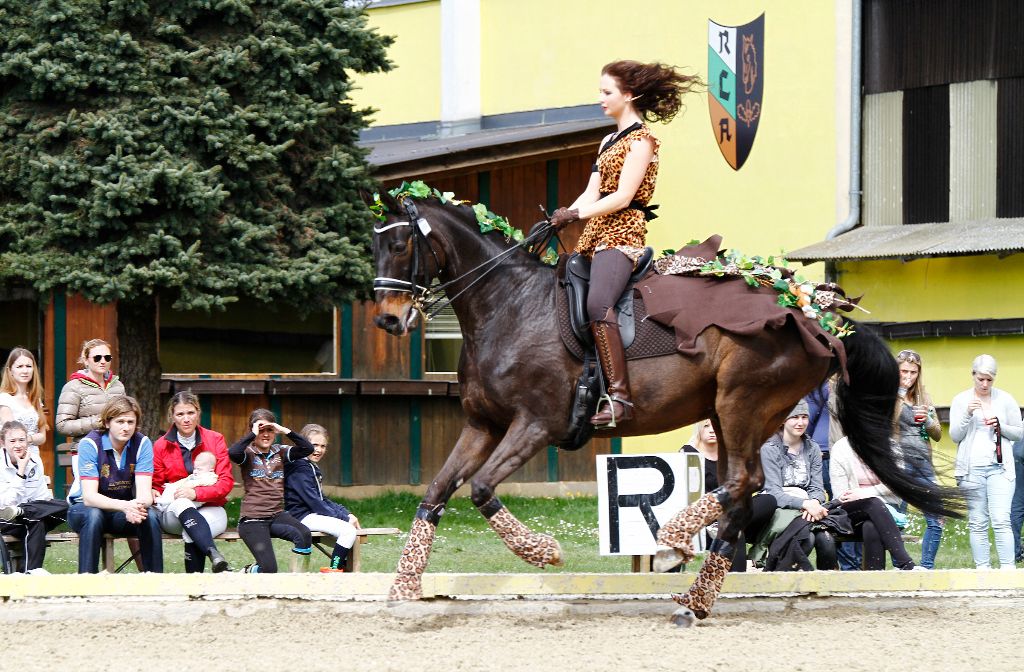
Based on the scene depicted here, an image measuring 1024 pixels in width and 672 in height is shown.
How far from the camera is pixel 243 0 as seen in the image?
1307cm

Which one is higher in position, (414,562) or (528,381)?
(528,381)

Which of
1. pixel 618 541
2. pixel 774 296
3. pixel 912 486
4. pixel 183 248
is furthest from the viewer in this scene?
pixel 183 248

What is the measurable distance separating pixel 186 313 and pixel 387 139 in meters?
5.60

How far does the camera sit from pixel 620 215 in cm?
773

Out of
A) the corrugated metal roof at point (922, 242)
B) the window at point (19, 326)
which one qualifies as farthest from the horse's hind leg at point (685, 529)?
the window at point (19, 326)

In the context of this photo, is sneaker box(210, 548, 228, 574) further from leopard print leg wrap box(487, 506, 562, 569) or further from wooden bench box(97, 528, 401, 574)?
leopard print leg wrap box(487, 506, 562, 569)

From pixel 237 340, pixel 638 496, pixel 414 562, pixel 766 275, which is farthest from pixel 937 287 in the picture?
pixel 414 562

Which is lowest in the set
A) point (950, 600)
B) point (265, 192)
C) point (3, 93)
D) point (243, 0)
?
point (950, 600)

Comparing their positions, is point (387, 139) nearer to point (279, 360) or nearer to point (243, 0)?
point (279, 360)

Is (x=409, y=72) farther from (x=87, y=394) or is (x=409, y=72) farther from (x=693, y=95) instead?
(x=87, y=394)

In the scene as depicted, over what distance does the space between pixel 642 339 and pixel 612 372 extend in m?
0.27

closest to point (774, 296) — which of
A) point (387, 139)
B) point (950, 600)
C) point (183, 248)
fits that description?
point (950, 600)

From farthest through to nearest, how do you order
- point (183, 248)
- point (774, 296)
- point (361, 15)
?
point (361, 15) < point (183, 248) < point (774, 296)

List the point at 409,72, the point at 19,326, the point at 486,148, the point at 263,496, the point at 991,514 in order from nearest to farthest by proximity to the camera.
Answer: the point at 263,496, the point at 991,514, the point at 19,326, the point at 486,148, the point at 409,72
